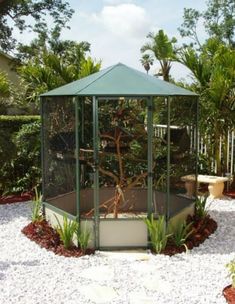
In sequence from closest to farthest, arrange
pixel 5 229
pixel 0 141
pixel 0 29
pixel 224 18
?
pixel 5 229, pixel 0 141, pixel 0 29, pixel 224 18

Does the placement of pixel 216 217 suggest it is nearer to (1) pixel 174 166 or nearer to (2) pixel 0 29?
(1) pixel 174 166

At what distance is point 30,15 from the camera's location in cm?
2089

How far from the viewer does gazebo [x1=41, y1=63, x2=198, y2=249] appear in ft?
16.1

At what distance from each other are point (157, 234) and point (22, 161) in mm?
4219

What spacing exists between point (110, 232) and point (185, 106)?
92.5 inches

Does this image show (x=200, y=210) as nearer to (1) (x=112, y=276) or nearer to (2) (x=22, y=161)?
(1) (x=112, y=276)

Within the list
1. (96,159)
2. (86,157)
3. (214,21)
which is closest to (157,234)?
(96,159)

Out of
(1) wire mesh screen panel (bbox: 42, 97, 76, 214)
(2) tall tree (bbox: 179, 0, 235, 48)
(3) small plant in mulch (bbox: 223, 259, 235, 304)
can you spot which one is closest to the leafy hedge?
(1) wire mesh screen panel (bbox: 42, 97, 76, 214)

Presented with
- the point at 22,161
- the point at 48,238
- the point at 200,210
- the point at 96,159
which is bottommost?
the point at 48,238

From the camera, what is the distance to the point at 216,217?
637 centimetres

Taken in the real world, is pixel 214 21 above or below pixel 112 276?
above

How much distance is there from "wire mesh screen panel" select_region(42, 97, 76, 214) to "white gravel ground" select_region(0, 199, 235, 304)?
808 mm

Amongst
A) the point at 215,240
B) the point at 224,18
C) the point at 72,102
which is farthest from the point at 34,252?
the point at 224,18

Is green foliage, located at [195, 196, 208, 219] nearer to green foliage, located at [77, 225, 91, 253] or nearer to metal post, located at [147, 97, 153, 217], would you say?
metal post, located at [147, 97, 153, 217]
